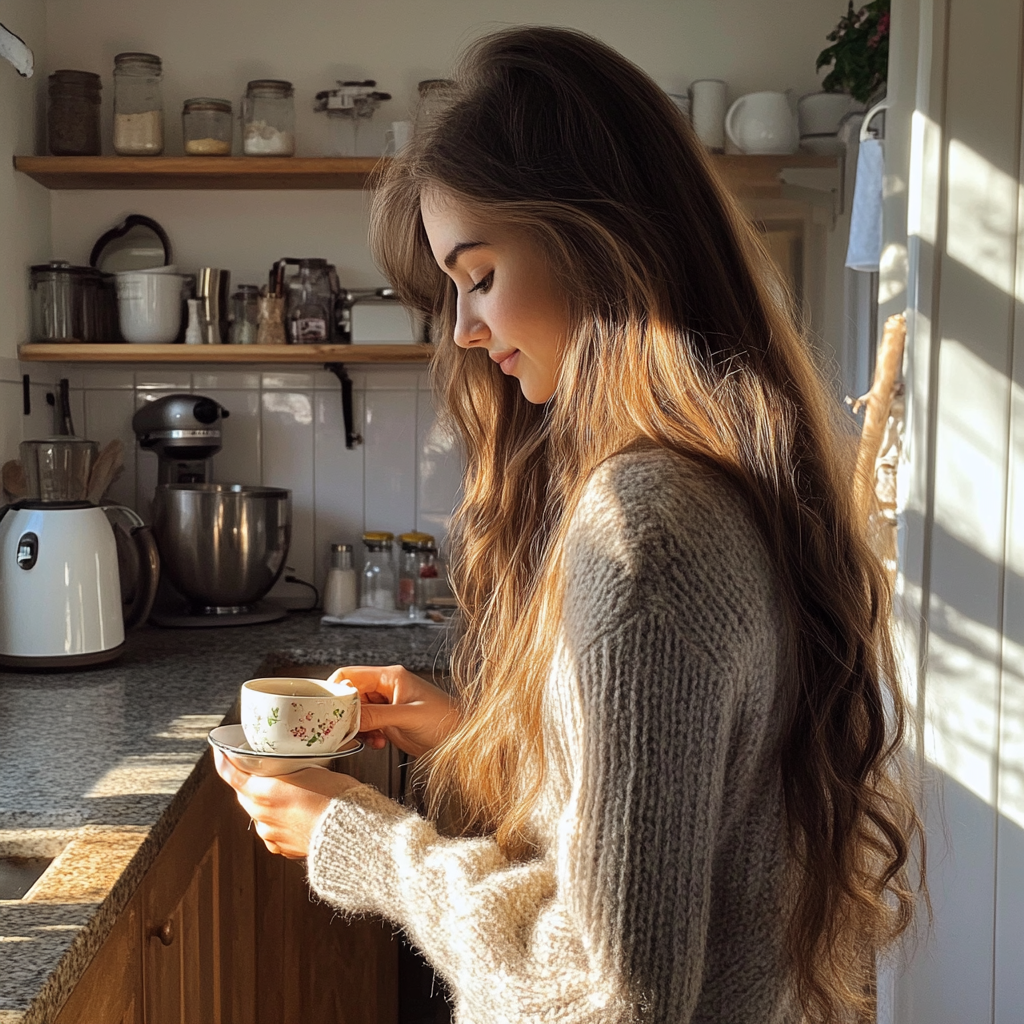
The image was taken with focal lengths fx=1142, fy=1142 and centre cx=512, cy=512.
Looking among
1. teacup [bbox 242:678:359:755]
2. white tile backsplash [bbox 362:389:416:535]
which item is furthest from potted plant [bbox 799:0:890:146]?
teacup [bbox 242:678:359:755]

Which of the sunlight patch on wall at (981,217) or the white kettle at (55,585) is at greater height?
the sunlight patch on wall at (981,217)

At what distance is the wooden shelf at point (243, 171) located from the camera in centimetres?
247

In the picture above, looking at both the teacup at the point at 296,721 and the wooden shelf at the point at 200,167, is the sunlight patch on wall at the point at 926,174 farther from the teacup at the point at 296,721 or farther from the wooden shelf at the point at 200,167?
the wooden shelf at the point at 200,167

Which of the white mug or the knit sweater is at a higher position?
the white mug

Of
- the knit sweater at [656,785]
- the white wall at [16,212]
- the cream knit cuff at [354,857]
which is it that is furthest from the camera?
the white wall at [16,212]

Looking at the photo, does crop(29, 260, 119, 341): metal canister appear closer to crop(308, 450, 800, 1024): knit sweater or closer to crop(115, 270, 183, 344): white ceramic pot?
crop(115, 270, 183, 344): white ceramic pot

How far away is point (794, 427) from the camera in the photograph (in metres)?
0.84

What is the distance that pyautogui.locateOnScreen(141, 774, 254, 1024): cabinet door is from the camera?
1.37 meters

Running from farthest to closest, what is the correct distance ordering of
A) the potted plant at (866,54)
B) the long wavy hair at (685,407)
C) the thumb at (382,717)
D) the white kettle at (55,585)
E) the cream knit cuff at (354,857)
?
the potted plant at (866,54), the white kettle at (55,585), the thumb at (382,717), the cream knit cuff at (354,857), the long wavy hair at (685,407)

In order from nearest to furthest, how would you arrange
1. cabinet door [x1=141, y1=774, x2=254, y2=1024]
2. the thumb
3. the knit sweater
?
the knit sweater
the thumb
cabinet door [x1=141, y1=774, x2=254, y2=1024]

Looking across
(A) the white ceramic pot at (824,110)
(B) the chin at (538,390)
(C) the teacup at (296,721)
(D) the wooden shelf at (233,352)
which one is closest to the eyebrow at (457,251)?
(B) the chin at (538,390)

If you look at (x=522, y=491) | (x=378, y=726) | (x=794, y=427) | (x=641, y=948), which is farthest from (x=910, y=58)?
(x=641, y=948)

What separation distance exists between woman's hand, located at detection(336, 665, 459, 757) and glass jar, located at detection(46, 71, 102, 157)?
176 centimetres

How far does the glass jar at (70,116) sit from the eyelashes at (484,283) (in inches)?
75.3
